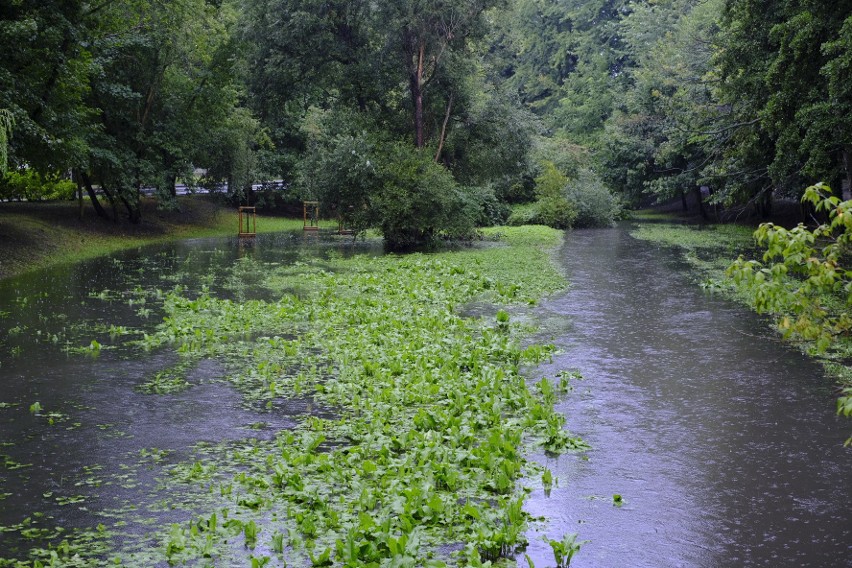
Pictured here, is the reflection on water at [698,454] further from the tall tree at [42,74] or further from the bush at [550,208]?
the bush at [550,208]

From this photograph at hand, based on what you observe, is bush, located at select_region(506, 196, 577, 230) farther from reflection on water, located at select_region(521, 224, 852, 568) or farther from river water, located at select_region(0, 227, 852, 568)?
reflection on water, located at select_region(521, 224, 852, 568)

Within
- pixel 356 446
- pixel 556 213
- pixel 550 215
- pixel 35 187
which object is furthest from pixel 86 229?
pixel 356 446

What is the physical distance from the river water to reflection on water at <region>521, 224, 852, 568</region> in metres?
0.02

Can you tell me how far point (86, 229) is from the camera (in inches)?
1303

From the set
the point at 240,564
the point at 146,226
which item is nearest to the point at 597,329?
the point at 240,564

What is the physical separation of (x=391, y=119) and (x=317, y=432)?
26.7 m

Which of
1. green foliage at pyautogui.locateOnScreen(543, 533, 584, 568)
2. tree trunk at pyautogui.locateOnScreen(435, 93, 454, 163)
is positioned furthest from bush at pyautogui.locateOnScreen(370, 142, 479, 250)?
green foliage at pyautogui.locateOnScreen(543, 533, 584, 568)

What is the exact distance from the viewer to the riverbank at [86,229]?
2573 centimetres

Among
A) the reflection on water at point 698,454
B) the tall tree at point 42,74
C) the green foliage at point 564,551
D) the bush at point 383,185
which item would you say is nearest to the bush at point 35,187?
the tall tree at point 42,74

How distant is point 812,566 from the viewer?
6.04m

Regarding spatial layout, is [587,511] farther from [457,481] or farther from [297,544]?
[297,544]

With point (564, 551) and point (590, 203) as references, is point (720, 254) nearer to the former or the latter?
point (590, 203)

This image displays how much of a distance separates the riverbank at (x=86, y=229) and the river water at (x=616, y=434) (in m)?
9.70

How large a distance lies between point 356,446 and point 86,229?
91.1 ft
